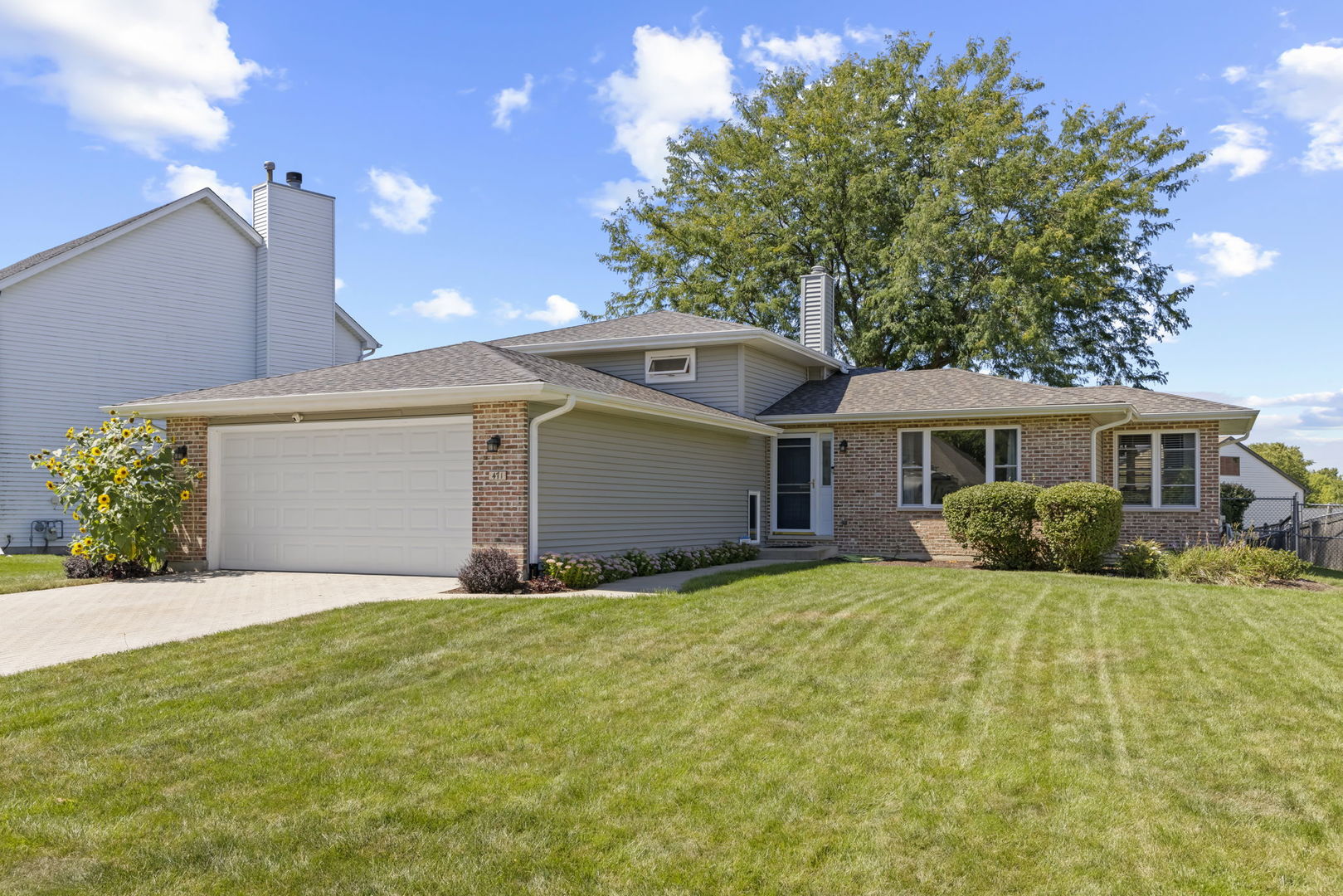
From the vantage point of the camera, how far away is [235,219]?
21.8 metres

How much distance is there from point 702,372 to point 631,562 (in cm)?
585

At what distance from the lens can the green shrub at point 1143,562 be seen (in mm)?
14812

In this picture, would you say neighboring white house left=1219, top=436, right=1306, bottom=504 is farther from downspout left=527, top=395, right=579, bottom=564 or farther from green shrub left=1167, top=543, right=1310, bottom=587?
downspout left=527, top=395, right=579, bottom=564

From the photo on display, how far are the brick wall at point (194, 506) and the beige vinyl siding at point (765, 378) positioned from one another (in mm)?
9133

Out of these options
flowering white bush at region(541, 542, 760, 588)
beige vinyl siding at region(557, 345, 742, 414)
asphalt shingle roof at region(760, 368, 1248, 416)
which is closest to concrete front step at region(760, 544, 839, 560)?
flowering white bush at region(541, 542, 760, 588)

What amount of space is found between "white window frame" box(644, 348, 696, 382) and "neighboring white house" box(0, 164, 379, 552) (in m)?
9.23

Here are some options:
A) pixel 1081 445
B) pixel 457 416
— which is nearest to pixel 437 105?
pixel 457 416

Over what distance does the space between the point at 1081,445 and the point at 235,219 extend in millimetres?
18567

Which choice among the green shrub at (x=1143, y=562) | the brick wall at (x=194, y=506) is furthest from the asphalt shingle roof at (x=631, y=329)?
the green shrub at (x=1143, y=562)

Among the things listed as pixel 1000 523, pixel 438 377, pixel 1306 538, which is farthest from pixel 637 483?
pixel 1306 538

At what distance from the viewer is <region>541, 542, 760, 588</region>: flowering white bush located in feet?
38.1

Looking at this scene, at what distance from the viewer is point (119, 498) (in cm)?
1280

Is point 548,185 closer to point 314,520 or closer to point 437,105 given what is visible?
point 437,105

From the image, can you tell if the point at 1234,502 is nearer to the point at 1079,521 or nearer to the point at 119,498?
the point at 1079,521
